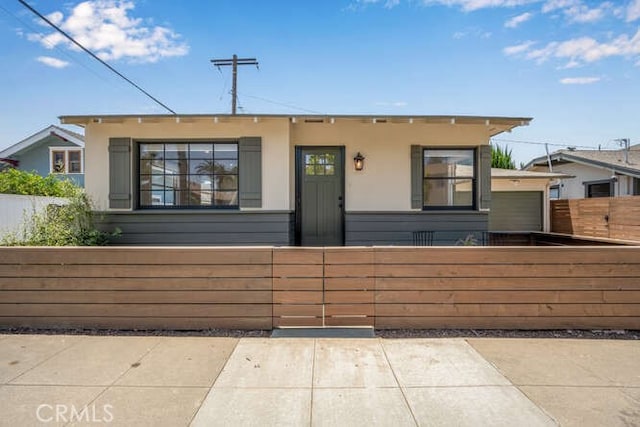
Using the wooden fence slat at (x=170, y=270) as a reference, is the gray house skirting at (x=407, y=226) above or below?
above

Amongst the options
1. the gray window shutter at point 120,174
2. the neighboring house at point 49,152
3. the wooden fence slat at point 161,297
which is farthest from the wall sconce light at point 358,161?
the neighboring house at point 49,152

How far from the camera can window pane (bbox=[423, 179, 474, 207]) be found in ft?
21.2

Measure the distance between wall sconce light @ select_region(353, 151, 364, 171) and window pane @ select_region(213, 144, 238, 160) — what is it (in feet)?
6.98

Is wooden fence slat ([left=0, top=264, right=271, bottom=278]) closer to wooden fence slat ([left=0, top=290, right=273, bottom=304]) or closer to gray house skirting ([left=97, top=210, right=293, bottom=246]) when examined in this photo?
wooden fence slat ([left=0, top=290, right=273, bottom=304])

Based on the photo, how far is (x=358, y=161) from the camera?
20.8 feet

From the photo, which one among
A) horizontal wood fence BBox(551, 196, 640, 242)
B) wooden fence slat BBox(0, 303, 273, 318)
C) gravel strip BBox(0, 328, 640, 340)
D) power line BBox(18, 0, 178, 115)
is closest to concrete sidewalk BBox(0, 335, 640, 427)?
gravel strip BBox(0, 328, 640, 340)

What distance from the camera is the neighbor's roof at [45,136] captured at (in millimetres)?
15852

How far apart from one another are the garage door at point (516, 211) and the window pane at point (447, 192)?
433 centimetres

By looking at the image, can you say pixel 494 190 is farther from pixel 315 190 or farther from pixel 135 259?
pixel 135 259

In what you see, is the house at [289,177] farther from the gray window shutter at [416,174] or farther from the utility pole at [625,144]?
the utility pole at [625,144]

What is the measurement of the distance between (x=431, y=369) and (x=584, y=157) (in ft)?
46.6

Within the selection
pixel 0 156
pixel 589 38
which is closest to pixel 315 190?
pixel 589 38

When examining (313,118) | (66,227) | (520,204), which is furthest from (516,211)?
(66,227)

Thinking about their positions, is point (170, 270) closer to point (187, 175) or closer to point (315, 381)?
point (315, 381)
